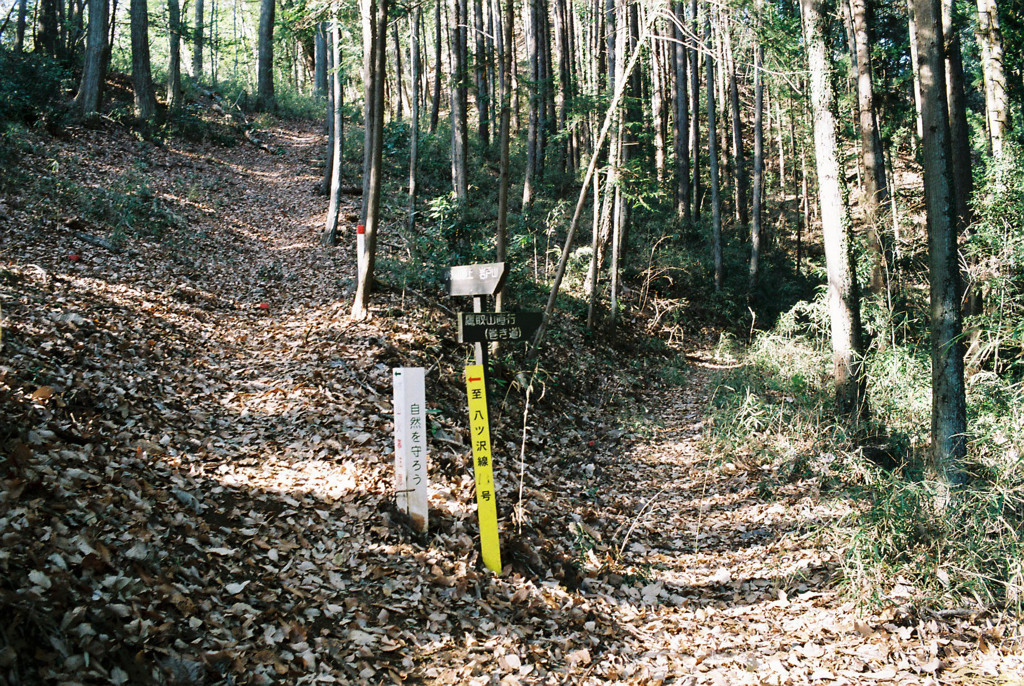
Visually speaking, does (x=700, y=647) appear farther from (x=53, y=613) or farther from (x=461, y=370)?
(x=461, y=370)

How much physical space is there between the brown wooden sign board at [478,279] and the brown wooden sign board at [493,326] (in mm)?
249

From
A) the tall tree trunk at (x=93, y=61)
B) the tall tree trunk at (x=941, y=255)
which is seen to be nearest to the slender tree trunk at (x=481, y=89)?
the tall tree trunk at (x=93, y=61)

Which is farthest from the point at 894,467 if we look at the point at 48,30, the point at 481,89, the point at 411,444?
the point at 48,30

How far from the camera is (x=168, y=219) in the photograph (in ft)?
42.8

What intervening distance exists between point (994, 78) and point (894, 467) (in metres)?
7.38

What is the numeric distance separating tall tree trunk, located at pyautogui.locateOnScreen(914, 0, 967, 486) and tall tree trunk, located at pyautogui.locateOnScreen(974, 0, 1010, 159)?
5.39 m

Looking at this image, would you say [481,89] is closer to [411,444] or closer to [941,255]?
[941,255]

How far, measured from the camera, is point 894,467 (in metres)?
7.51

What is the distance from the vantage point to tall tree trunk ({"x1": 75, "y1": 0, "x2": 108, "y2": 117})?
1562 cm

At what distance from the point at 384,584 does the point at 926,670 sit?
165 inches

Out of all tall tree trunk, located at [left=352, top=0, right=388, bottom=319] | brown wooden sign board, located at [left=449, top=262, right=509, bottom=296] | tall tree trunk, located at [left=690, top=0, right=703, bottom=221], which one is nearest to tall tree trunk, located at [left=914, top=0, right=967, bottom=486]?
brown wooden sign board, located at [left=449, top=262, right=509, bottom=296]

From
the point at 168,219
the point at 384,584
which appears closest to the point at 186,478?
the point at 384,584

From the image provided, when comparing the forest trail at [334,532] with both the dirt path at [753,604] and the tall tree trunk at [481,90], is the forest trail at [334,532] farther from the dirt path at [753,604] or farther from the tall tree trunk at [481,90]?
the tall tree trunk at [481,90]

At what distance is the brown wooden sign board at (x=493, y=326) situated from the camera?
546 centimetres
